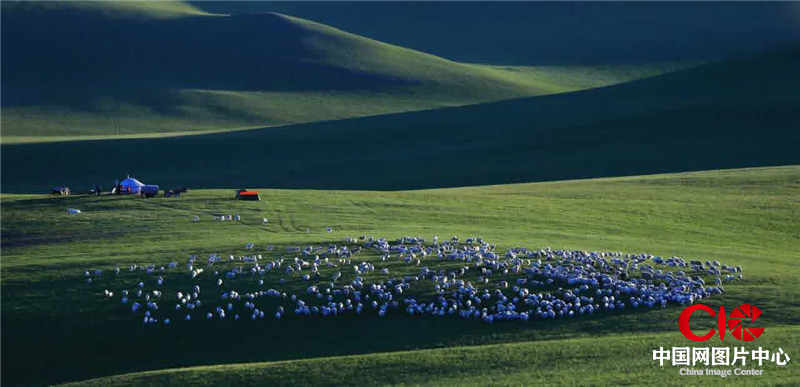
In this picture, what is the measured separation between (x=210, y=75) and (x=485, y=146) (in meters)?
85.9

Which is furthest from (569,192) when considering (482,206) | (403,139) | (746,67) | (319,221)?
(746,67)

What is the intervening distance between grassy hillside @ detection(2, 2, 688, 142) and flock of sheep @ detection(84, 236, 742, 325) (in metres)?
94.3

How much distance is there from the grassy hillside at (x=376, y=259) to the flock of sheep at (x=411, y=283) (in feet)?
1.74

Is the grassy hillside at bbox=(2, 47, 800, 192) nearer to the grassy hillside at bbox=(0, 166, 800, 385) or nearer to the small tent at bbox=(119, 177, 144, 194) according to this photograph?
the grassy hillside at bbox=(0, 166, 800, 385)

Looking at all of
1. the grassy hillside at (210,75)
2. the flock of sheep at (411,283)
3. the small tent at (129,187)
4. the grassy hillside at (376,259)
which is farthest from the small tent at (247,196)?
the grassy hillside at (210,75)

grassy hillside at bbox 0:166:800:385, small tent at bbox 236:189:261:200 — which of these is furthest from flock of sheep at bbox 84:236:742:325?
small tent at bbox 236:189:261:200

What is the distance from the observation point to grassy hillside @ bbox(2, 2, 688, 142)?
138 metres

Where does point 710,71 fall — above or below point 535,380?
above

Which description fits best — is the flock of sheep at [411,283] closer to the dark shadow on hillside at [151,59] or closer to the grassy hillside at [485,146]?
the grassy hillside at [485,146]

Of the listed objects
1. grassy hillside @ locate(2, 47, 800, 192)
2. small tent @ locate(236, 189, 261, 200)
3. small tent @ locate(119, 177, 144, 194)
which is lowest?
small tent @ locate(236, 189, 261, 200)

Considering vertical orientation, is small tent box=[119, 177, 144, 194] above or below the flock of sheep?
above

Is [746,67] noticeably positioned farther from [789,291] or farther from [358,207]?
[789,291]

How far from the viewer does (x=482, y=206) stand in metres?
47.4

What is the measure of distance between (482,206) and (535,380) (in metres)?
26.2
